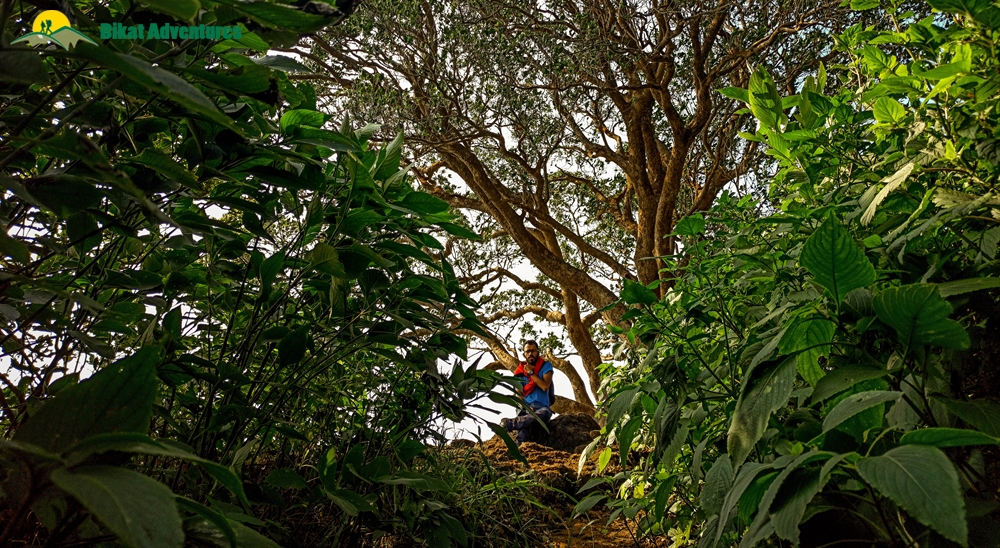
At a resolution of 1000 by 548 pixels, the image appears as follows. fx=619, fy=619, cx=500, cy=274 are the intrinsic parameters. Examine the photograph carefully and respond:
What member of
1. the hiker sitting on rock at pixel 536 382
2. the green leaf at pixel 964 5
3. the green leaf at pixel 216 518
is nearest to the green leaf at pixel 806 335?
the green leaf at pixel 964 5

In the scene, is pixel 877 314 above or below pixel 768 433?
above

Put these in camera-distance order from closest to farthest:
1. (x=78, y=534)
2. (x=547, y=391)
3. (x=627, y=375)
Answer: (x=78, y=534) → (x=627, y=375) → (x=547, y=391)

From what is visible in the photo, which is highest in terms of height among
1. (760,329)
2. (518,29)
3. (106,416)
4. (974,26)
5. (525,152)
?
(518,29)

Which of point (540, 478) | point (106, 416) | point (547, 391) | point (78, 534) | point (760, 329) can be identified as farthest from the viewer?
point (547, 391)

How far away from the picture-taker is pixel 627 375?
2254mm

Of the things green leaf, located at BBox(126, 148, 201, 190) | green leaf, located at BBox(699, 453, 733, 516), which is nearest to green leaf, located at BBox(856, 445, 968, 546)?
green leaf, located at BBox(699, 453, 733, 516)

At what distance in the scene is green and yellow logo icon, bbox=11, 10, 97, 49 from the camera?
652 mm

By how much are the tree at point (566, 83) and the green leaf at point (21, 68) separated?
583 cm

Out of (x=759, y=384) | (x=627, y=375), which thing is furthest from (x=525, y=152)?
(x=759, y=384)

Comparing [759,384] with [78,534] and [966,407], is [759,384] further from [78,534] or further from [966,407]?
[78,534]

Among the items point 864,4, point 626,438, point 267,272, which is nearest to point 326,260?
point 267,272

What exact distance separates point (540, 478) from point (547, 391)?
380 cm

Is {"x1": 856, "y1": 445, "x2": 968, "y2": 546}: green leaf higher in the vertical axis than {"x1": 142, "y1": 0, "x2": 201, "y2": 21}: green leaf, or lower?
lower

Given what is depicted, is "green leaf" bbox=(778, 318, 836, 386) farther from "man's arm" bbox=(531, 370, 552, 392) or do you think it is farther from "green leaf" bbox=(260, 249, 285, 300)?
"man's arm" bbox=(531, 370, 552, 392)
